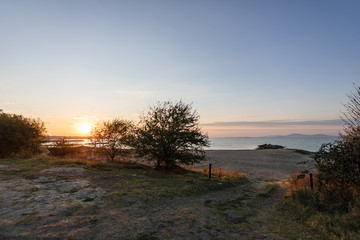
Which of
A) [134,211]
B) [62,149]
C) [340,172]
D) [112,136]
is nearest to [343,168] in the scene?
[340,172]

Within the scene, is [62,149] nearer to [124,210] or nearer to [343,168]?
[124,210]

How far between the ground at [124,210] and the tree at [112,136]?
8.65 meters

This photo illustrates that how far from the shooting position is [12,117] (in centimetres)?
2275

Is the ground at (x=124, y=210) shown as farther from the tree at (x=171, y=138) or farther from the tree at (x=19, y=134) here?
Answer: the tree at (x=19, y=134)

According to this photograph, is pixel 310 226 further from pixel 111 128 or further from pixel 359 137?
pixel 111 128

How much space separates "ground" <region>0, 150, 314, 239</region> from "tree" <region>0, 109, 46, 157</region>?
11934 mm

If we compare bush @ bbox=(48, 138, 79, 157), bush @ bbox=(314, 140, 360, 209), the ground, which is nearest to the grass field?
the ground

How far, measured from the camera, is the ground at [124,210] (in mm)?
5594

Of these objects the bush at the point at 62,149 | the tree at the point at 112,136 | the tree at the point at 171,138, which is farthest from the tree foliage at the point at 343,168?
the bush at the point at 62,149

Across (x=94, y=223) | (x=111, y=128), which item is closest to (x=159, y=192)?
(x=94, y=223)

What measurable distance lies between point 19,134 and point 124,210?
20618 millimetres

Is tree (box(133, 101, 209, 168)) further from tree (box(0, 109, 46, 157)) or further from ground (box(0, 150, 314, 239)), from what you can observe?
tree (box(0, 109, 46, 157))

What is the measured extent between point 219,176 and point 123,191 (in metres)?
8.60

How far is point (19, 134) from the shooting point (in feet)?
70.9
